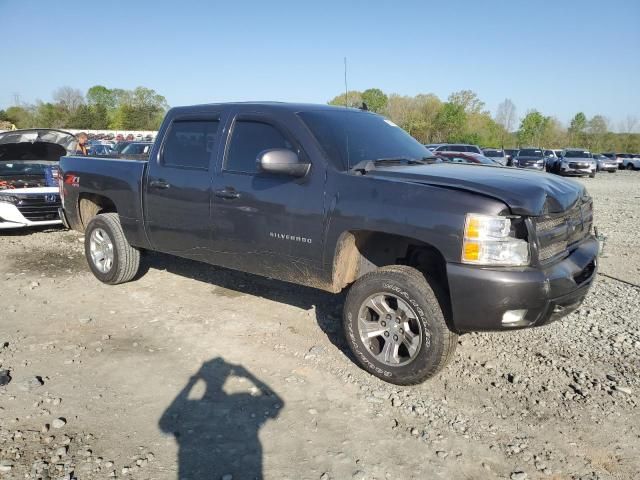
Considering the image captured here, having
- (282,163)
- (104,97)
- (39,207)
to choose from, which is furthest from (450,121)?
(104,97)

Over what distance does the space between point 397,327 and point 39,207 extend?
6.92 meters

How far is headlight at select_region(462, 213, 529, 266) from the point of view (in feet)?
9.79

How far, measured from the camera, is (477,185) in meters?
3.14

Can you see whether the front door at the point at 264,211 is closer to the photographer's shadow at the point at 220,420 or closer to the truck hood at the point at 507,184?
the truck hood at the point at 507,184

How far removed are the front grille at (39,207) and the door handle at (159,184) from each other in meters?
4.25

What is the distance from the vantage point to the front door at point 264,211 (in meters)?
3.71

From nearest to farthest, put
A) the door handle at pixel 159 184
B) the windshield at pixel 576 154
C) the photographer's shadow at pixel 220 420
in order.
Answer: the photographer's shadow at pixel 220 420, the door handle at pixel 159 184, the windshield at pixel 576 154

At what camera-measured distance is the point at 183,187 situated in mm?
4504

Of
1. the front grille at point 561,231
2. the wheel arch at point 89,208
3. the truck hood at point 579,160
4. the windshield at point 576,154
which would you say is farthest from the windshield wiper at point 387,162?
the windshield at point 576,154

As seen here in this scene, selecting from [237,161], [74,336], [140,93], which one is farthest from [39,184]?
[140,93]

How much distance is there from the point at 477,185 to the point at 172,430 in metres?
2.40

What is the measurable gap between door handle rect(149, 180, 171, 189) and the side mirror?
1.45 metres

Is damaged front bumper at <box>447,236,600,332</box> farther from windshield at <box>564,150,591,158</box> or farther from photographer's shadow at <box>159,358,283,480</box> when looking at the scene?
windshield at <box>564,150,591,158</box>

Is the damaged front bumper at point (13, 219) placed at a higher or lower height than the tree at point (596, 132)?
lower
